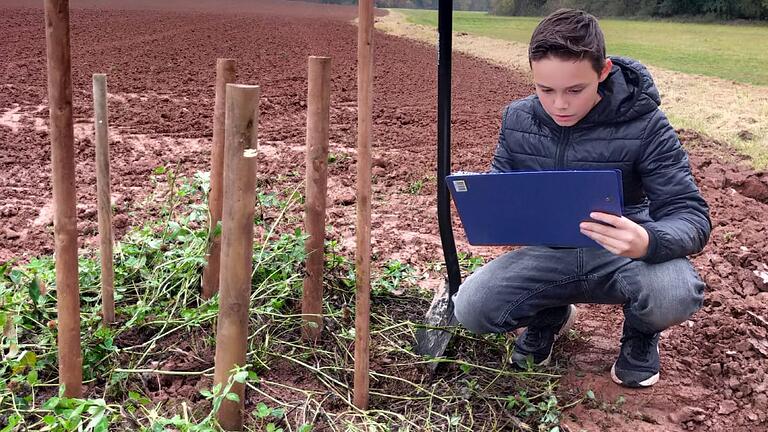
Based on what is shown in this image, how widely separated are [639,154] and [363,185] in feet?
3.24

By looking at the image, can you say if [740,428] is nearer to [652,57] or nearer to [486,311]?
[486,311]

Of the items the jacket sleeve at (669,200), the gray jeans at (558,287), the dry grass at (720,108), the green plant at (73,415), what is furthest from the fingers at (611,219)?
the dry grass at (720,108)

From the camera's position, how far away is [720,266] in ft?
12.8

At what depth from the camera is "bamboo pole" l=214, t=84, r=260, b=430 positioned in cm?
197

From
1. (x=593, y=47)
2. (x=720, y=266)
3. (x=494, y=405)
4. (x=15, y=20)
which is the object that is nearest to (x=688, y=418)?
(x=494, y=405)

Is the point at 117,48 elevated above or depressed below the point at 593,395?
above

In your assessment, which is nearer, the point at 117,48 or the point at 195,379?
the point at 195,379

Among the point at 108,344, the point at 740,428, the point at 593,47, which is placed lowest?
the point at 740,428

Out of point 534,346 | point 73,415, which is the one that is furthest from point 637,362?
point 73,415

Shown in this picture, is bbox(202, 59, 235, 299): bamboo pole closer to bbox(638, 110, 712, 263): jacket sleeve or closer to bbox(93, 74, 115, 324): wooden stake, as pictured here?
bbox(93, 74, 115, 324): wooden stake

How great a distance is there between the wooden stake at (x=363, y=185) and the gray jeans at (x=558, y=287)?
1.73 ft

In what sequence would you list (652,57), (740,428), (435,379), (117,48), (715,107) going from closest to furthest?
(740,428), (435,379), (715,107), (117,48), (652,57)

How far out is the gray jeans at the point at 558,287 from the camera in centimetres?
251

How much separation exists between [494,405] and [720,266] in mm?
1919
